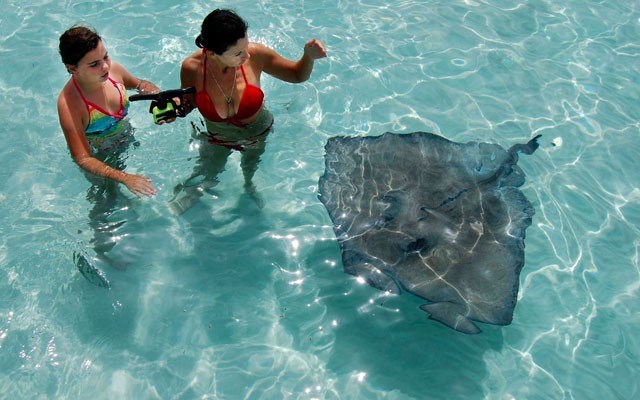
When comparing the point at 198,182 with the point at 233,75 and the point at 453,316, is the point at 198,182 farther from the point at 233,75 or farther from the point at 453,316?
the point at 453,316

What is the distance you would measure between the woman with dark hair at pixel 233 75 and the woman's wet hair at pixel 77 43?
654mm

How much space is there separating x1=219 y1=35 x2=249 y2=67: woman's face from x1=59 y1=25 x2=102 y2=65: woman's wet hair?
84 cm

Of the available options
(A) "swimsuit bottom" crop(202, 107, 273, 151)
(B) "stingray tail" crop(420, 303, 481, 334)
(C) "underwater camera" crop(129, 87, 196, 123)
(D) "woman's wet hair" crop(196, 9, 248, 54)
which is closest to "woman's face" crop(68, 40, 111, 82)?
(C) "underwater camera" crop(129, 87, 196, 123)

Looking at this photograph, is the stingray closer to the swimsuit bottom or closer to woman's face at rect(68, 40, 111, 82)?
the swimsuit bottom

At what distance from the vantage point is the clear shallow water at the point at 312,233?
386 centimetres

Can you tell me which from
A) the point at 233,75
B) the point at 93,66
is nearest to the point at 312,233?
the point at 233,75

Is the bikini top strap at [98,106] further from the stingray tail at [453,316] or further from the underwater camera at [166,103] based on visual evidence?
the stingray tail at [453,316]

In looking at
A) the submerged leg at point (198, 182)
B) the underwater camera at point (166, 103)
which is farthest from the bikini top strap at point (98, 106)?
the submerged leg at point (198, 182)

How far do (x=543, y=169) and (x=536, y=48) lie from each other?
7.11ft

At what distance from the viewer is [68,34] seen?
3.35 metres

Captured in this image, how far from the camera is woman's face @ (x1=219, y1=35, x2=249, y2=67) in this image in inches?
137

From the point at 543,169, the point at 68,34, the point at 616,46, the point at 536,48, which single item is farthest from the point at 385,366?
the point at 616,46

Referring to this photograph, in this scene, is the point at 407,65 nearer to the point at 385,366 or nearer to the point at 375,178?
the point at 375,178

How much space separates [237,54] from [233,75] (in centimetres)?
30
